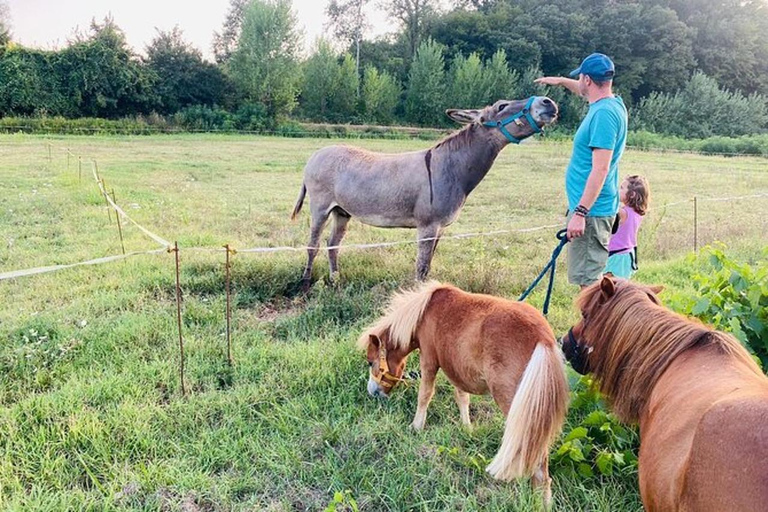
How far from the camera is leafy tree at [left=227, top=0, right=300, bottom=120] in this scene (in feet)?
117

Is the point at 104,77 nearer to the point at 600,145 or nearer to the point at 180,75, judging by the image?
the point at 180,75

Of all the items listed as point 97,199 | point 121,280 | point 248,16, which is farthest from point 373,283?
point 248,16

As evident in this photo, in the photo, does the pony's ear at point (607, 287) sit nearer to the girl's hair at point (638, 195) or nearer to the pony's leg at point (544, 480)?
the pony's leg at point (544, 480)

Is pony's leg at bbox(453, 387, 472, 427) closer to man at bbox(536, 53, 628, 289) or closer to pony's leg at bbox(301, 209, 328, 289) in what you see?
man at bbox(536, 53, 628, 289)

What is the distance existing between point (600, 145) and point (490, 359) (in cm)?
156

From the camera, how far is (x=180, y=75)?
3650 cm

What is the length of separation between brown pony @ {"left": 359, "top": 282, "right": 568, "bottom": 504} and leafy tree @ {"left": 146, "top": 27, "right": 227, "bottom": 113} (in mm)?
37802

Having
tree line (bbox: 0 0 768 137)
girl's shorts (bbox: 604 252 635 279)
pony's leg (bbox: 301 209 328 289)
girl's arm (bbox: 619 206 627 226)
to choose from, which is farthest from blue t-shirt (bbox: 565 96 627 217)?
tree line (bbox: 0 0 768 137)

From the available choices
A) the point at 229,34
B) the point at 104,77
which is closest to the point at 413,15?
the point at 229,34

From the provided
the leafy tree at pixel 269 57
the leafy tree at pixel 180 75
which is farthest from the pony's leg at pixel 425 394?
the leafy tree at pixel 180 75

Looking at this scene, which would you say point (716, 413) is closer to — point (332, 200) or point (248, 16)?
point (332, 200)

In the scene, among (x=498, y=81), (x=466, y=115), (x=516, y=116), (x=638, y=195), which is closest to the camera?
(x=638, y=195)

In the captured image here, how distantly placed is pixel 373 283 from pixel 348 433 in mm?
2650

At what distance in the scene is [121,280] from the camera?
5.18 metres
